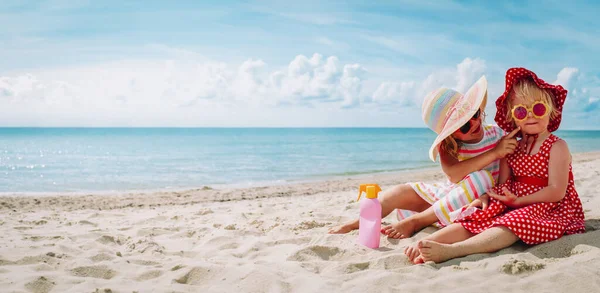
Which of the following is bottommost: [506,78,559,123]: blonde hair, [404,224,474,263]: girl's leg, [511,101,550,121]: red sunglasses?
[404,224,474,263]: girl's leg

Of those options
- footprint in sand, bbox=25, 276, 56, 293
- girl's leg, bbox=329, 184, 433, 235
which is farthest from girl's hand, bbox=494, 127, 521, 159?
footprint in sand, bbox=25, 276, 56, 293

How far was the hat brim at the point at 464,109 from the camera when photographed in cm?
315

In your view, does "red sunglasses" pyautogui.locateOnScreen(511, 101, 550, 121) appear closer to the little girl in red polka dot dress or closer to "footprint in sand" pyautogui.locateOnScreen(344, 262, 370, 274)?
the little girl in red polka dot dress

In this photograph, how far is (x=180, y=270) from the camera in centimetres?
286

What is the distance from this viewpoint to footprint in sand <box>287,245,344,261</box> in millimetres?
3156

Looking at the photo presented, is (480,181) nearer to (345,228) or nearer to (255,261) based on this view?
(345,228)

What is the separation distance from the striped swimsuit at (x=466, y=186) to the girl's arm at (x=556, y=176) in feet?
1.08

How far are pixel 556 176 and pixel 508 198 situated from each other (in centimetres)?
37

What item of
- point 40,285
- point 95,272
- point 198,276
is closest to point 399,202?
point 198,276

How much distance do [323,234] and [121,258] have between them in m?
1.70

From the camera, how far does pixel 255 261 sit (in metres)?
3.11

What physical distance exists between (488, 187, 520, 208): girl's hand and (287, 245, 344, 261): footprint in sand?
48.3 inches

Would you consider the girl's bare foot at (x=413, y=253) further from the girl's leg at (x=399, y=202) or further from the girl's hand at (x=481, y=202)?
the girl's leg at (x=399, y=202)

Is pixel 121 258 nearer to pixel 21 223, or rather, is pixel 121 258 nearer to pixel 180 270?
pixel 180 270
